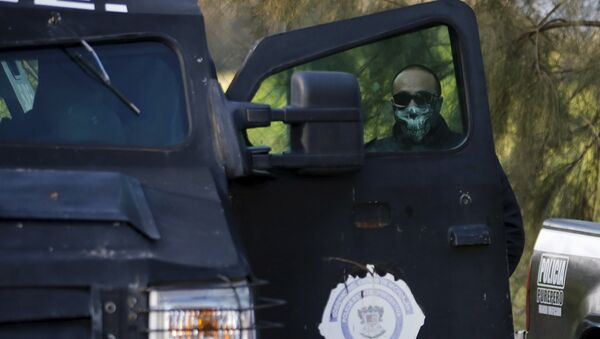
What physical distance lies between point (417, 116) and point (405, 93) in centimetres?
9

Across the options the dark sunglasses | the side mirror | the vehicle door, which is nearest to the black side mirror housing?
the side mirror

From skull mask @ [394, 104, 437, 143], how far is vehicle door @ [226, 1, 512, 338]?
0.04m

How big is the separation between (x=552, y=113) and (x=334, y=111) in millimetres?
4408

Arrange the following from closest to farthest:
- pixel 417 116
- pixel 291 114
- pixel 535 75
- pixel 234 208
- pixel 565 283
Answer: pixel 291 114, pixel 234 208, pixel 417 116, pixel 565 283, pixel 535 75

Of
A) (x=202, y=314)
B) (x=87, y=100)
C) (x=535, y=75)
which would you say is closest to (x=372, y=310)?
(x=87, y=100)

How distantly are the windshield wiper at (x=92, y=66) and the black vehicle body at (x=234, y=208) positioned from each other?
23 mm

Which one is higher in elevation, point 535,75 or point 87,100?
point 535,75

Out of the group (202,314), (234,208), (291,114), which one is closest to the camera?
(202,314)

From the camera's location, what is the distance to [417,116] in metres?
4.75

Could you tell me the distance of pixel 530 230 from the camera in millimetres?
8930

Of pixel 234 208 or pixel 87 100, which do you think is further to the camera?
pixel 234 208

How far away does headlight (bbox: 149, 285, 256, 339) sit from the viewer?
10.6ft

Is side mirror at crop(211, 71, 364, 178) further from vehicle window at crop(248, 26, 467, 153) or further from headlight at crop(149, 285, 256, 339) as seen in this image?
headlight at crop(149, 285, 256, 339)

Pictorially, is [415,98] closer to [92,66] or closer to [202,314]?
[92,66]
